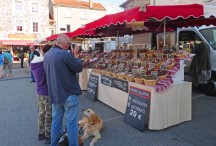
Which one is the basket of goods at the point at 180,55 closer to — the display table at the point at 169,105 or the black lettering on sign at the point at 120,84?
the display table at the point at 169,105

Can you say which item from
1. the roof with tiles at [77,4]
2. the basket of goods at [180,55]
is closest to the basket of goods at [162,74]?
the basket of goods at [180,55]

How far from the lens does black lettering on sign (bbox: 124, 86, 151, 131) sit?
3.88m

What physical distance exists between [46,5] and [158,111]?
29.9 m

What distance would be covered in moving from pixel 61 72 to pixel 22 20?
29.1 metres

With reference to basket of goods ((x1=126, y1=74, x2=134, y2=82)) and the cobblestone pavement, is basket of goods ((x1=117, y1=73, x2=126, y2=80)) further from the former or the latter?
the cobblestone pavement

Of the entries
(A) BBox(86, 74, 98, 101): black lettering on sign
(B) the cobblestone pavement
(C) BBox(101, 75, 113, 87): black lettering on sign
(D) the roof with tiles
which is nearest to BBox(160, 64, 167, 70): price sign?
(B) the cobblestone pavement

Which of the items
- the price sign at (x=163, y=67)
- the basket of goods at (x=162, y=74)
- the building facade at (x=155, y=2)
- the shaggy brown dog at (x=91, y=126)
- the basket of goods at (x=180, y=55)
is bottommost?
the shaggy brown dog at (x=91, y=126)

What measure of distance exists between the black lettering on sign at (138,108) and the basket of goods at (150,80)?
0.16 m

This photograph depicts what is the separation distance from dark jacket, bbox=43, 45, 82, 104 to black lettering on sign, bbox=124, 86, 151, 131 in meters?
1.51

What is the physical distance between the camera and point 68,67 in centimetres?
284

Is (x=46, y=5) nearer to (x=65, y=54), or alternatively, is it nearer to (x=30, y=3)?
(x=30, y=3)

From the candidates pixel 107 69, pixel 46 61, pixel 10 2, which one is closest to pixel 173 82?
pixel 107 69

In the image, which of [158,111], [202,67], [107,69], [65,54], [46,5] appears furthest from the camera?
[46,5]

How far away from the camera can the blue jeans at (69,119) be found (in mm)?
2926
